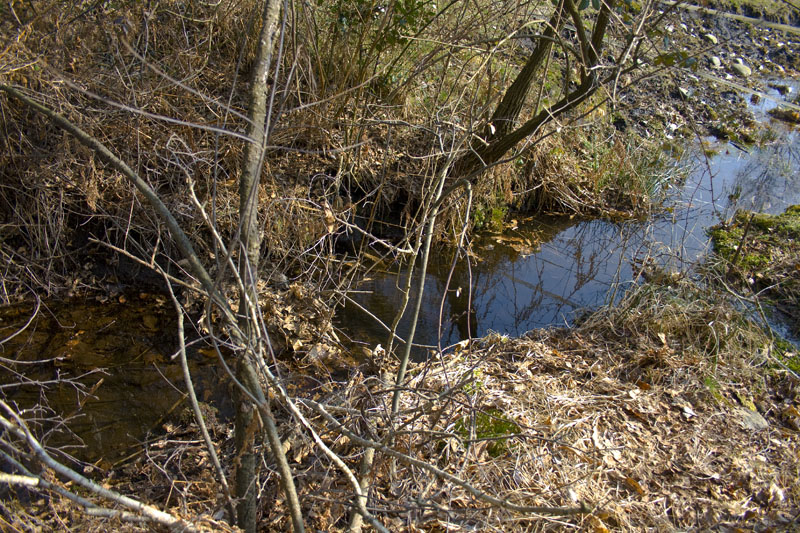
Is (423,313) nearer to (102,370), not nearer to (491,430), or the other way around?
(491,430)

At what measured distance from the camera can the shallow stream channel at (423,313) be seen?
12.3 feet

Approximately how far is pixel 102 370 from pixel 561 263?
4827 mm

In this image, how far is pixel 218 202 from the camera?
5.14 metres

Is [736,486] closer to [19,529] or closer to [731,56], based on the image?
[19,529]

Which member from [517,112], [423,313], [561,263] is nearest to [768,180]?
[561,263]

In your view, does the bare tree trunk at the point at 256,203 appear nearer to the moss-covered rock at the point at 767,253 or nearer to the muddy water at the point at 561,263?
the muddy water at the point at 561,263

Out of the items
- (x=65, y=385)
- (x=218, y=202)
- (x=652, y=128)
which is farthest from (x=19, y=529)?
(x=652, y=128)

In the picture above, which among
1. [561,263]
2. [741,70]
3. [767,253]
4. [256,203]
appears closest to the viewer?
[256,203]

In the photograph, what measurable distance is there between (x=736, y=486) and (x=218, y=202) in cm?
447

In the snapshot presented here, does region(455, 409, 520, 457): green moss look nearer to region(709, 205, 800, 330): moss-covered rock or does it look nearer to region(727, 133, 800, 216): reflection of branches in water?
region(709, 205, 800, 330): moss-covered rock

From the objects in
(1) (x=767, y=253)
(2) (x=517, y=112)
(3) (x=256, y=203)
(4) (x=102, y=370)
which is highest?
(2) (x=517, y=112)

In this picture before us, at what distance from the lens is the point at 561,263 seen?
6.57 meters

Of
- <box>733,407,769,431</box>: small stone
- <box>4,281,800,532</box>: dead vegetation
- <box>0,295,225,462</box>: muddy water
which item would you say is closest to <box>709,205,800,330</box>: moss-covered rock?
<box>4,281,800,532</box>: dead vegetation

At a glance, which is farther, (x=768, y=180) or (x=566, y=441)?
(x=768, y=180)
